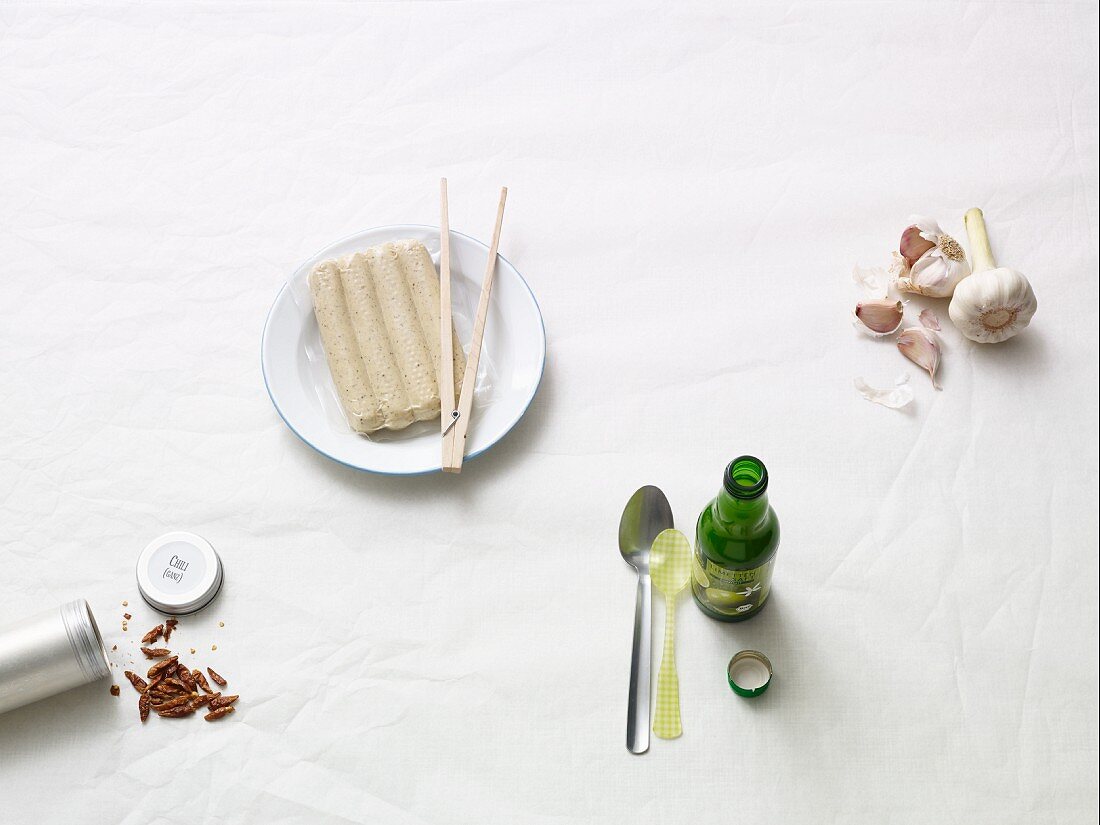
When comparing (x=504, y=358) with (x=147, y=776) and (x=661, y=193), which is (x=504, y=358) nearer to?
(x=661, y=193)

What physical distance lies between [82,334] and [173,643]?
40cm

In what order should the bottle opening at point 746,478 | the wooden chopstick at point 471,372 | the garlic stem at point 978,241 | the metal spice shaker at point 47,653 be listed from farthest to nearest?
the garlic stem at point 978,241, the wooden chopstick at point 471,372, the metal spice shaker at point 47,653, the bottle opening at point 746,478

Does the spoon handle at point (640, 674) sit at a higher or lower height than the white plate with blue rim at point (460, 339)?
lower

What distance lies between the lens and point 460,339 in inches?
42.6

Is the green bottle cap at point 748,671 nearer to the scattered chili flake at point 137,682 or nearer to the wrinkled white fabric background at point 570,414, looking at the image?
the wrinkled white fabric background at point 570,414

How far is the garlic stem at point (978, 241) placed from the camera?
3.55 feet

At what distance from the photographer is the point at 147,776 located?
89 cm

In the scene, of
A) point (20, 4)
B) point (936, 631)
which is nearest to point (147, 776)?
point (936, 631)

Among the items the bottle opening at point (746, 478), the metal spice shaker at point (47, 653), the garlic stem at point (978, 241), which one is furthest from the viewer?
the garlic stem at point (978, 241)

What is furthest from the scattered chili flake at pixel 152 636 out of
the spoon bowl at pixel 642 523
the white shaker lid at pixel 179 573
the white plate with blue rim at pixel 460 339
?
the spoon bowl at pixel 642 523

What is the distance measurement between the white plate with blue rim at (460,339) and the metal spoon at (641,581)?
0.52 feet

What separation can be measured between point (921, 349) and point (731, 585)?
378 millimetres

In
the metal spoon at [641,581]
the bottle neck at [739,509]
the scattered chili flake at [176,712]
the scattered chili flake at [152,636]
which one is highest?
the bottle neck at [739,509]

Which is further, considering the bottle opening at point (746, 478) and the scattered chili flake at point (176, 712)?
the scattered chili flake at point (176, 712)
